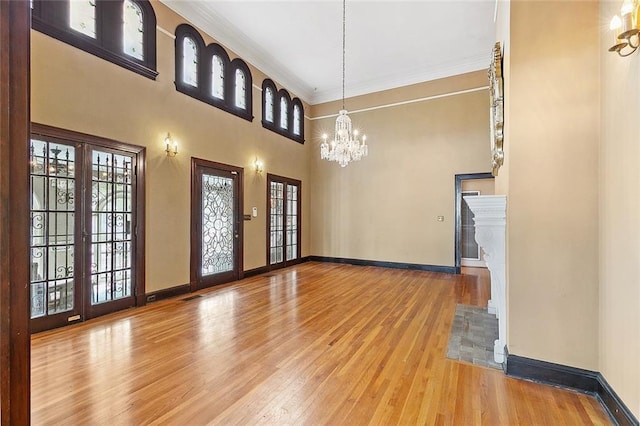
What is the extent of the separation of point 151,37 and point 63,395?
474cm

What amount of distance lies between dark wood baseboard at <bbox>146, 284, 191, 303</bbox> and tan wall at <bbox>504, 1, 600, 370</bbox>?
4658 mm

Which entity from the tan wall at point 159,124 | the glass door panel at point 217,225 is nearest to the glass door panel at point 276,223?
the tan wall at point 159,124

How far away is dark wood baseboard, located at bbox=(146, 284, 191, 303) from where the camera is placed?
15.3 ft

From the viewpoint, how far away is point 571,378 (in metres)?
2.38

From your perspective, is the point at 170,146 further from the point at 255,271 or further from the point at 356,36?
the point at 356,36

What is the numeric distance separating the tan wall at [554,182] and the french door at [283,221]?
17.9ft

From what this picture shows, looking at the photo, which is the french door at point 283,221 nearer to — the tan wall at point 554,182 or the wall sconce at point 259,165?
the wall sconce at point 259,165

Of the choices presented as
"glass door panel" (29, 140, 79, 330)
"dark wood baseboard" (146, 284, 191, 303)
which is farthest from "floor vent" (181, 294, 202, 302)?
"glass door panel" (29, 140, 79, 330)

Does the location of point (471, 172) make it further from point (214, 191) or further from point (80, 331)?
point (80, 331)

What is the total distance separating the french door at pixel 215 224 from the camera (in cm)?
540

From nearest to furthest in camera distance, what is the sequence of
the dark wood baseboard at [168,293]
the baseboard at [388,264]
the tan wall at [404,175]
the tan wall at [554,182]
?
1. the tan wall at [554,182]
2. the dark wood baseboard at [168,293]
3. the tan wall at [404,175]
4. the baseboard at [388,264]

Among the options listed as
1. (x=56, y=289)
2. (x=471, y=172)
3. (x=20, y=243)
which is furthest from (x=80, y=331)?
(x=471, y=172)

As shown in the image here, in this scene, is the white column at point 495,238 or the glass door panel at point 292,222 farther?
the glass door panel at point 292,222

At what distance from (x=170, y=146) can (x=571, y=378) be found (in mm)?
5600
